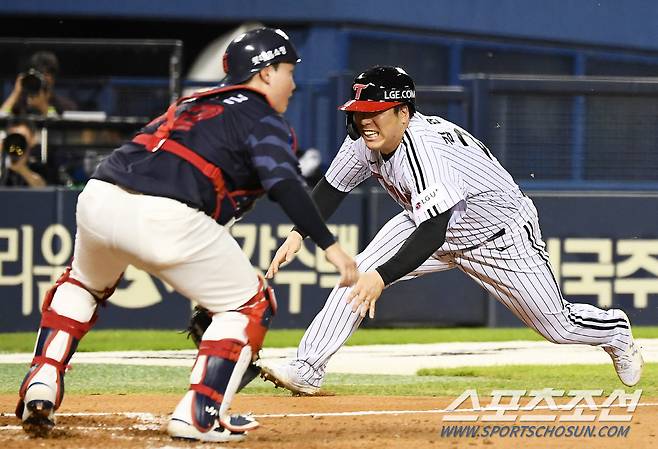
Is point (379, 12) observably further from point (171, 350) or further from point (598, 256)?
point (171, 350)

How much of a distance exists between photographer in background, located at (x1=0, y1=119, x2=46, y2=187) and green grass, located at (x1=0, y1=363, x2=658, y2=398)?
2.79 meters

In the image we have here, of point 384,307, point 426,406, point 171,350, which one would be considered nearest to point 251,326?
point 426,406

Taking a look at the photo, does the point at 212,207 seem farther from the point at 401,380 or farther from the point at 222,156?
the point at 401,380

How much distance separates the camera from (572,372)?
29.9 ft

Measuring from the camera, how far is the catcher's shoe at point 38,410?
5.74 meters

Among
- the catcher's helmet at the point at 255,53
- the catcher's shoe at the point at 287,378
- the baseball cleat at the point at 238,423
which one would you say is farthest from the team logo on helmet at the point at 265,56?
the catcher's shoe at the point at 287,378

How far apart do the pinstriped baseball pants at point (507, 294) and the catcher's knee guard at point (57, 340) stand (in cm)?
160

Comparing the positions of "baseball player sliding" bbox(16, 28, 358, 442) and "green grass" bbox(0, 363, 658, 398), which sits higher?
"baseball player sliding" bbox(16, 28, 358, 442)

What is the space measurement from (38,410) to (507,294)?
268 centimetres

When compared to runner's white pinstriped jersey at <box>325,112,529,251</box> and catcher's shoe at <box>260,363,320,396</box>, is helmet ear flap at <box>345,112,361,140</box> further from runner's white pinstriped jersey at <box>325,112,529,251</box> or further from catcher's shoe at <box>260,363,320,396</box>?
catcher's shoe at <box>260,363,320,396</box>

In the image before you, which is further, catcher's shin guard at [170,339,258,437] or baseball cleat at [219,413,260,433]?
baseball cleat at [219,413,260,433]

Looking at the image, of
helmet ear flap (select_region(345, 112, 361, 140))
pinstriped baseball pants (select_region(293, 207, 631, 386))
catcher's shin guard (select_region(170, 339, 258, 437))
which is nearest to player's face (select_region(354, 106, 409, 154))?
helmet ear flap (select_region(345, 112, 361, 140))

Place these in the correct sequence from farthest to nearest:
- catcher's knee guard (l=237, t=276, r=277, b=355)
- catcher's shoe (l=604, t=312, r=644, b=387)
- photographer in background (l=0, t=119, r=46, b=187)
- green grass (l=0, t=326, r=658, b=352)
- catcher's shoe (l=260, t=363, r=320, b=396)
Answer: photographer in background (l=0, t=119, r=46, b=187)
green grass (l=0, t=326, r=658, b=352)
catcher's shoe (l=604, t=312, r=644, b=387)
catcher's shoe (l=260, t=363, r=320, b=396)
catcher's knee guard (l=237, t=276, r=277, b=355)

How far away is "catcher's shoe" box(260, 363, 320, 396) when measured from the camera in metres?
7.18
